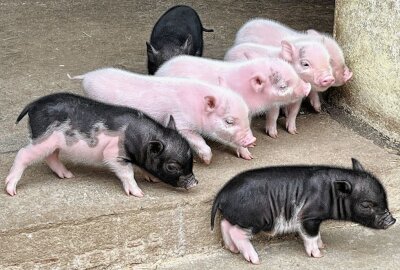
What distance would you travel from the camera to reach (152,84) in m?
5.34

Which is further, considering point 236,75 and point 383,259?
point 236,75

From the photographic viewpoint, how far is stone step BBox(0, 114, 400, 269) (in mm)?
4598

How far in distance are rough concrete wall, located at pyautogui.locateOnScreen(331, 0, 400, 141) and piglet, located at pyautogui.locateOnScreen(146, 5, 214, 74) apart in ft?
3.62

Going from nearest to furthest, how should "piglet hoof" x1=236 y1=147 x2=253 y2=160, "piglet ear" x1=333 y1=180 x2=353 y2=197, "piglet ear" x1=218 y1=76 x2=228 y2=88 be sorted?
"piglet ear" x1=333 y1=180 x2=353 y2=197, "piglet hoof" x1=236 y1=147 x2=253 y2=160, "piglet ear" x1=218 y1=76 x2=228 y2=88

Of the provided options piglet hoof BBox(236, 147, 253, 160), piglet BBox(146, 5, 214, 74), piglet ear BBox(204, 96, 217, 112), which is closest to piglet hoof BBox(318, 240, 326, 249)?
piglet hoof BBox(236, 147, 253, 160)

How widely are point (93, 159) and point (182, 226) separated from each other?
611mm

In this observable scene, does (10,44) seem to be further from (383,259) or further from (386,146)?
(383,259)

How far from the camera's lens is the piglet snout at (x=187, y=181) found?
492cm

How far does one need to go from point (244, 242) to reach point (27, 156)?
1.25 metres

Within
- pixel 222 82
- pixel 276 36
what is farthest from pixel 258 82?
pixel 276 36

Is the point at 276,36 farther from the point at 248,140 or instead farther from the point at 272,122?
the point at 248,140

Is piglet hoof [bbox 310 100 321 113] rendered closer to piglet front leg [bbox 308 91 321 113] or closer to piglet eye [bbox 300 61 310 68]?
piglet front leg [bbox 308 91 321 113]

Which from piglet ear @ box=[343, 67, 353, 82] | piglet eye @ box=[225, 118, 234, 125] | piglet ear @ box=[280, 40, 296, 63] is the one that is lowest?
piglet ear @ box=[343, 67, 353, 82]

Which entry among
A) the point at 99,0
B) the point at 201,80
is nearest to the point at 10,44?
the point at 99,0
